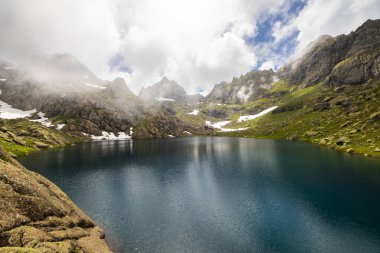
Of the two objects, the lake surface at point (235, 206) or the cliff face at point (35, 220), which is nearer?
the cliff face at point (35, 220)

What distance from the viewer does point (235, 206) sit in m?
52.9

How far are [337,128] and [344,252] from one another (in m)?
174

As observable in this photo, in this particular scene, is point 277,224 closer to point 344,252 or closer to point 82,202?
point 344,252

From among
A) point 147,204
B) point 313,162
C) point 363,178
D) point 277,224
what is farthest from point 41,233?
point 313,162

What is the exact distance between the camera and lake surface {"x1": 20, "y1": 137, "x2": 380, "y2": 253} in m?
36.8

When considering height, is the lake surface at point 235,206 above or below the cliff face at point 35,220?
below

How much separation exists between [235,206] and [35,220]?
132ft

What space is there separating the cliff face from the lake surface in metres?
7.40

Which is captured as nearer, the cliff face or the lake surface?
the cliff face

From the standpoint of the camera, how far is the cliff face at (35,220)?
23.1 metres

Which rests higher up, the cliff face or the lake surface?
the cliff face

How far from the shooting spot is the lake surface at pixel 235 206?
36.8m

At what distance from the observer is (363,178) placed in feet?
236

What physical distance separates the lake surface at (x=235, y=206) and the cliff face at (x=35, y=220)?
740 cm
